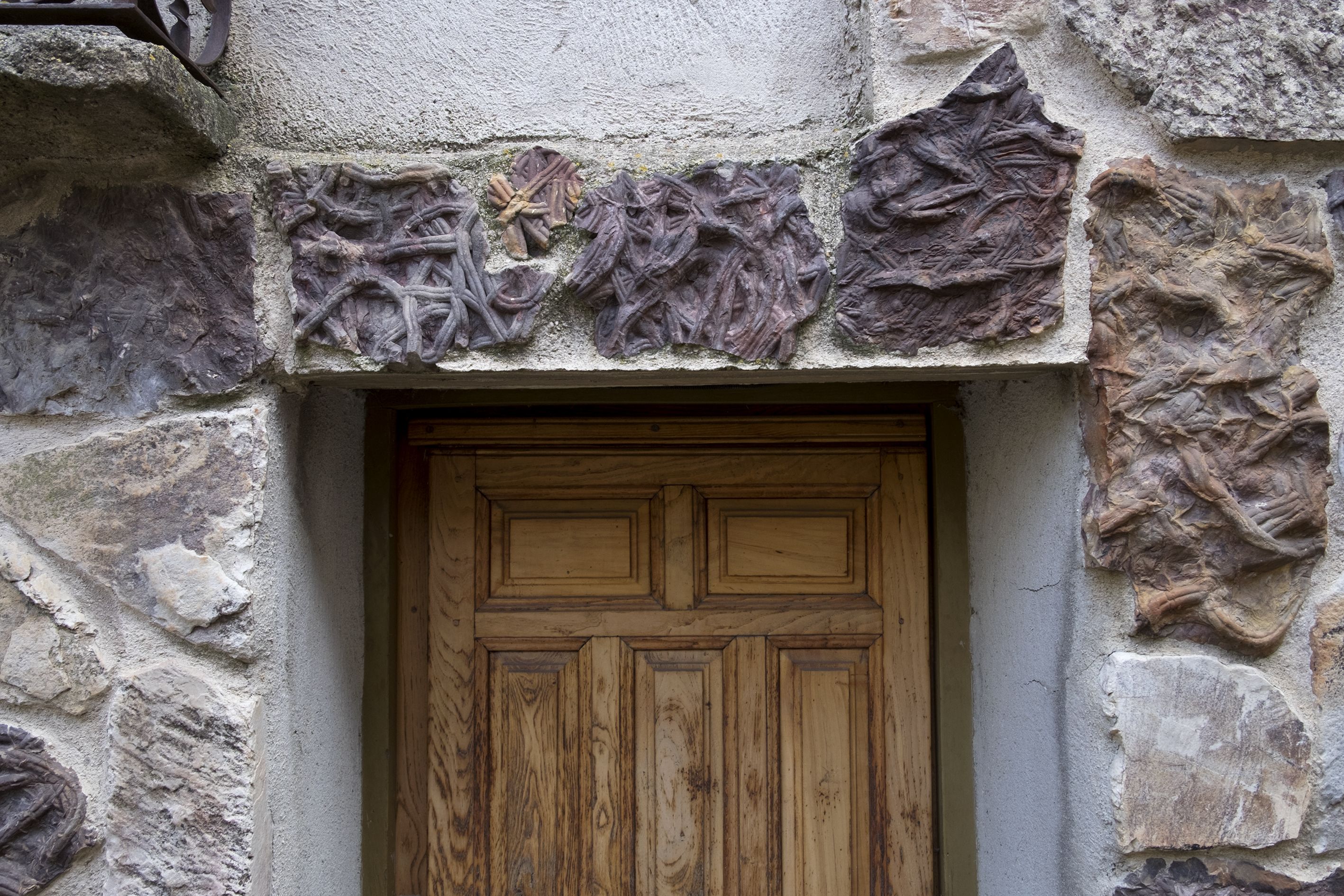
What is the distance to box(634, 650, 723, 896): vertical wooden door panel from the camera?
1160 mm

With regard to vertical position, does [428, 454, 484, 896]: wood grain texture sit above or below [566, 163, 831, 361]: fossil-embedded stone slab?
below

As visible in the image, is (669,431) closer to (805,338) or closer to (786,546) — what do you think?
(786,546)

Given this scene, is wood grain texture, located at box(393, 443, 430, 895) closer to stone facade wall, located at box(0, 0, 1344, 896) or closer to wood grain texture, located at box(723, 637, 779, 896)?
stone facade wall, located at box(0, 0, 1344, 896)

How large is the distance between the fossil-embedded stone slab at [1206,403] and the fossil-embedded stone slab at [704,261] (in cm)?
30

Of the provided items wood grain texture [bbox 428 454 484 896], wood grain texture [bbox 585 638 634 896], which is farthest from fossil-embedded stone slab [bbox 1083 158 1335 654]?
wood grain texture [bbox 428 454 484 896]

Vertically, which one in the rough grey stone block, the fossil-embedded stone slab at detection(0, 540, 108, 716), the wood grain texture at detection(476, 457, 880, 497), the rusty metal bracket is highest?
the rusty metal bracket

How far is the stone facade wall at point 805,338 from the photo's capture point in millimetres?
839

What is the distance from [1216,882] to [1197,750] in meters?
0.14

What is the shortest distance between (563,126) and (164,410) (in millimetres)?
504

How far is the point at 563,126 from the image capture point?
95cm

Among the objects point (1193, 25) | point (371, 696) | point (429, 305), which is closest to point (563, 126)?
point (429, 305)

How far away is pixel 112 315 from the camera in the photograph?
847 millimetres

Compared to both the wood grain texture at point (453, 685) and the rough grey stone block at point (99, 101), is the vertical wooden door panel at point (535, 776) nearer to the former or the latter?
the wood grain texture at point (453, 685)

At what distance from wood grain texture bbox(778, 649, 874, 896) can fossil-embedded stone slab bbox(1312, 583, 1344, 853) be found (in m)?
0.49
